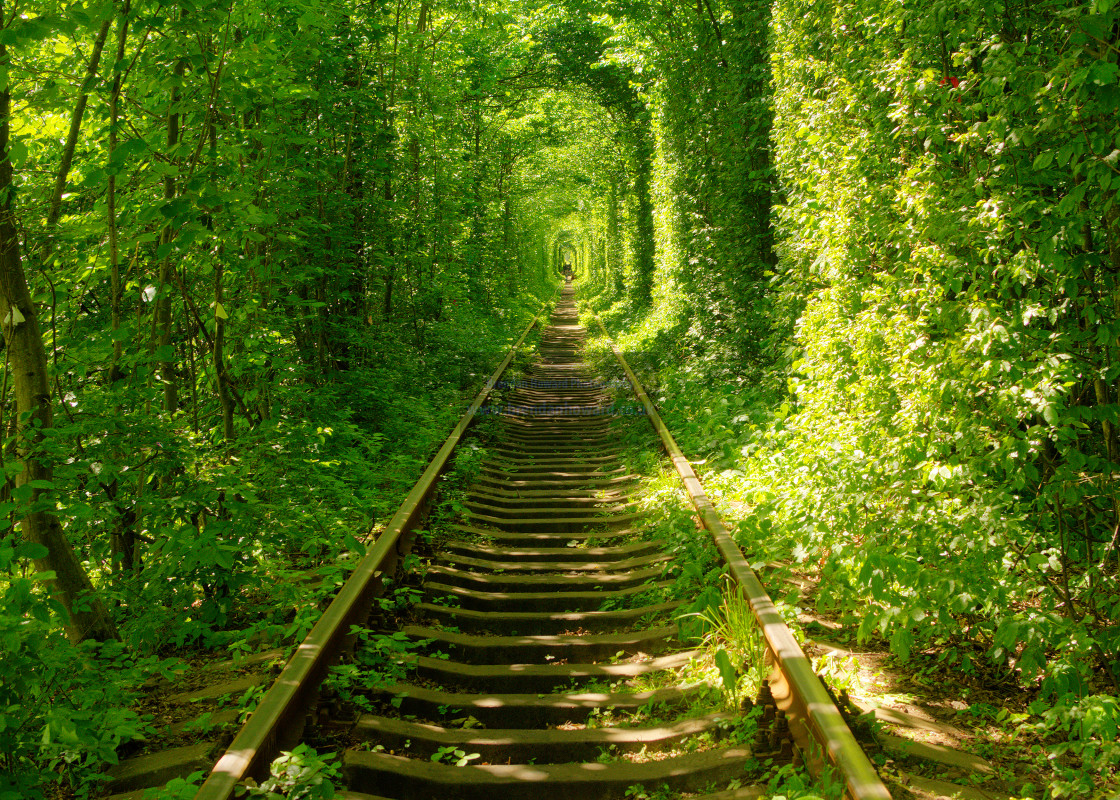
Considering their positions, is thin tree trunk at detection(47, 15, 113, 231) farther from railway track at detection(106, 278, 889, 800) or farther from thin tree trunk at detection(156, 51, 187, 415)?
railway track at detection(106, 278, 889, 800)

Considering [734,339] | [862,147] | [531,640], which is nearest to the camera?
[531,640]

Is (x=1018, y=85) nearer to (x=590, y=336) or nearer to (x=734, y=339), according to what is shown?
(x=734, y=339)

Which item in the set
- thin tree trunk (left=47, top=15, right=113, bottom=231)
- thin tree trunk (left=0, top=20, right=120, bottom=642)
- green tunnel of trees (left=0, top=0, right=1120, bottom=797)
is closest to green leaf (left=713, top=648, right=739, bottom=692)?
green tunnel of trees (left=0, top=0, right=1120, bottom=797)

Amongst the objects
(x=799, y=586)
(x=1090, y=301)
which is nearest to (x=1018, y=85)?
(x=1090, y=301)

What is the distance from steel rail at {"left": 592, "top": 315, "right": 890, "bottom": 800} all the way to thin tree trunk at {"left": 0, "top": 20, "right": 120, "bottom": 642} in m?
3.25

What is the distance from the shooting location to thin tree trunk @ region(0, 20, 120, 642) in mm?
3646

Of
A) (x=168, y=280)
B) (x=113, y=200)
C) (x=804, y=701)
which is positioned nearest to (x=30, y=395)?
(x=113, y=200)

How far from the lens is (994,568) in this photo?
3430 mm

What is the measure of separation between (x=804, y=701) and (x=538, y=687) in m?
1.55

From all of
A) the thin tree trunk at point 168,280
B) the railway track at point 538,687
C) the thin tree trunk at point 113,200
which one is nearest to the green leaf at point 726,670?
the railway track at point 538,687

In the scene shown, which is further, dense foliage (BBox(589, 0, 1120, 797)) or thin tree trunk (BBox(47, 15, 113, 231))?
thin tree trunk (BBox(47, 15, 113, 231))

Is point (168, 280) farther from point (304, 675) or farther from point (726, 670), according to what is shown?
point (726, 670)

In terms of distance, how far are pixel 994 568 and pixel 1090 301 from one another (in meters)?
1.27

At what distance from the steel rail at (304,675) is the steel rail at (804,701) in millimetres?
2064
